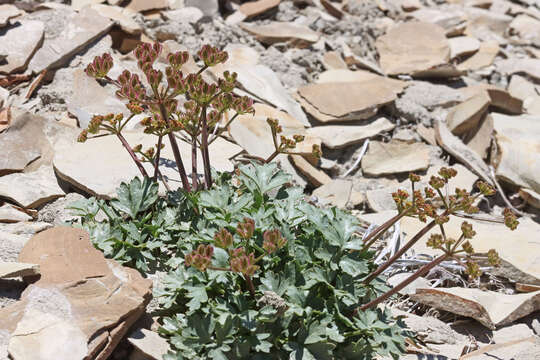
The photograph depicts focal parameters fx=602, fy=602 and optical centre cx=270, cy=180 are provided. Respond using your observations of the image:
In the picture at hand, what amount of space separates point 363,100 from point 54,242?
2.92m

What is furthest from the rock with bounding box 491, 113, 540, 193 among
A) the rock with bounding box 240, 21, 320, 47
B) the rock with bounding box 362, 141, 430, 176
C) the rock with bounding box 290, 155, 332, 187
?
the rock with bounding box 240, 21, 320, 47

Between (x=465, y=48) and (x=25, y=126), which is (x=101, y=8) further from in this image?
(x=465, y=48)

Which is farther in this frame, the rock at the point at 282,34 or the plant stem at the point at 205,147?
the rock at the point at 282,34

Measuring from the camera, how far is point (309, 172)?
436cm

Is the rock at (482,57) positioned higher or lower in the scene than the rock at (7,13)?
lower

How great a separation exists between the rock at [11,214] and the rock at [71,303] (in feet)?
1.49

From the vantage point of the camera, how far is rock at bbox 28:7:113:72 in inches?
178

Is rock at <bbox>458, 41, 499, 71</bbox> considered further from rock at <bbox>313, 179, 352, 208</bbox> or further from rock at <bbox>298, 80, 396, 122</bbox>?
rock at <bbox>313, 179, 352, 208</bbox>

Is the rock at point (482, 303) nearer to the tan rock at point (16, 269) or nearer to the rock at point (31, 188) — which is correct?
the tan rock at point (16, 269)

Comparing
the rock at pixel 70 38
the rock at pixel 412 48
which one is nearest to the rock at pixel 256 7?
the rock at pixel 412 48

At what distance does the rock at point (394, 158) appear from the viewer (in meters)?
4.60

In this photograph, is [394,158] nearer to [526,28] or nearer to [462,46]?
[462,46]

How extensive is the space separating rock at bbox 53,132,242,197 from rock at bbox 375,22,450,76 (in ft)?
7.39

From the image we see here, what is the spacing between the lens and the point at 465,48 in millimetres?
6199
